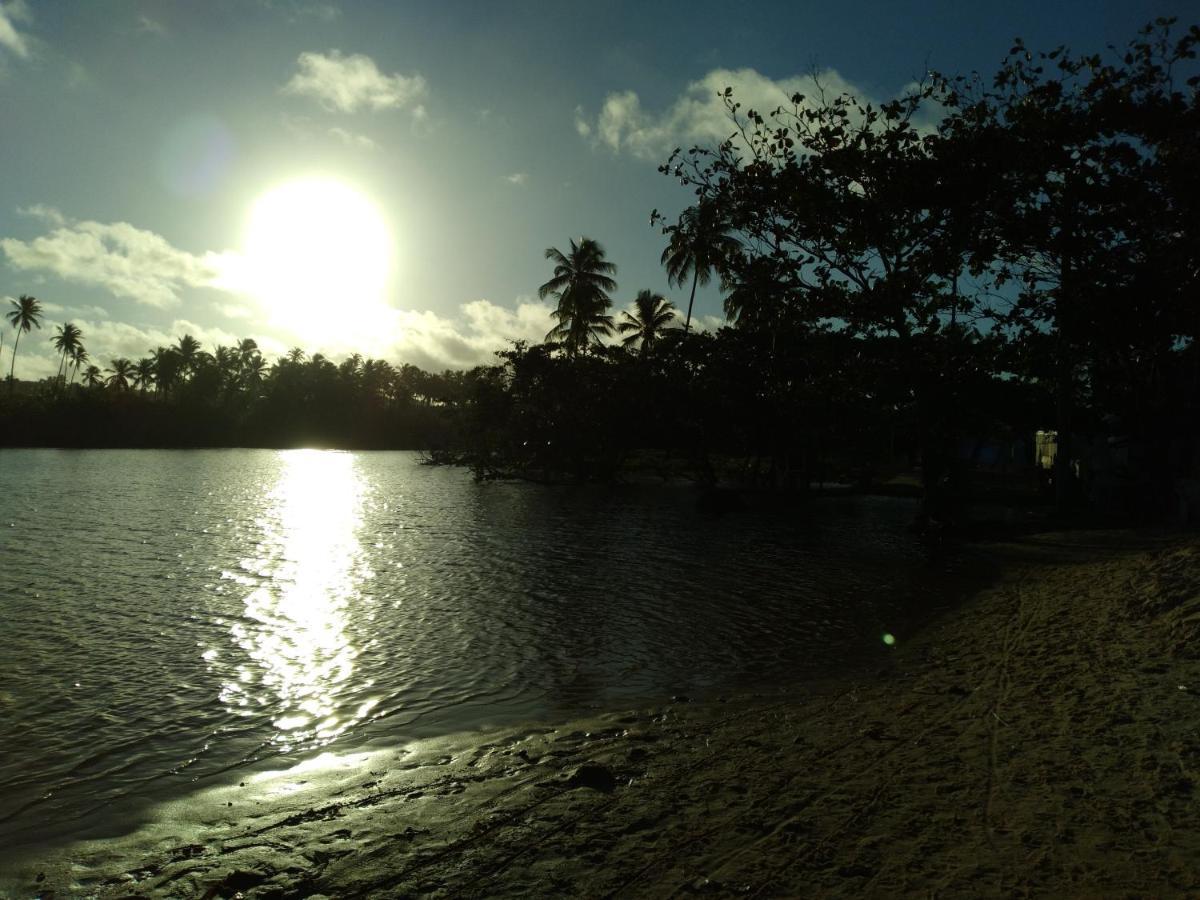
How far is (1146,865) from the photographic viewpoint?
3.91 metres

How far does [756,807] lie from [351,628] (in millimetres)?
7815

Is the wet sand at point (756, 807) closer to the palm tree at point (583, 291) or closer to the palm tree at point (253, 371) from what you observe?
the palm tree at point (583, 291)

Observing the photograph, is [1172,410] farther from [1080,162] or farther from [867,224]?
[867,224]

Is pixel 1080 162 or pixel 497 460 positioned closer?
pixel 1080 162

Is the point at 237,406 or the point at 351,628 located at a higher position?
the point at 237,406

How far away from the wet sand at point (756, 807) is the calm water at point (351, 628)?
1.00m

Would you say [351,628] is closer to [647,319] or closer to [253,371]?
[647,319]

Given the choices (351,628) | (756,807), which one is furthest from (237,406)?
(756,807)

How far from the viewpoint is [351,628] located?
11.3 meters

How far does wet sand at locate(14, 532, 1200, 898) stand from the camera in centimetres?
408

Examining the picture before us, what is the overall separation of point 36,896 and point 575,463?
40.1m

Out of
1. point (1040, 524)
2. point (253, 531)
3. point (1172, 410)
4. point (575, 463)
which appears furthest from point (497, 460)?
point (1172, 410)

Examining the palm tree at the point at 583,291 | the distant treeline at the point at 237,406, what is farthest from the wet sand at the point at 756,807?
the distant treeline at the point at 237,406

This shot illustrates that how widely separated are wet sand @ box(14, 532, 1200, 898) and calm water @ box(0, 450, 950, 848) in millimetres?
1001
